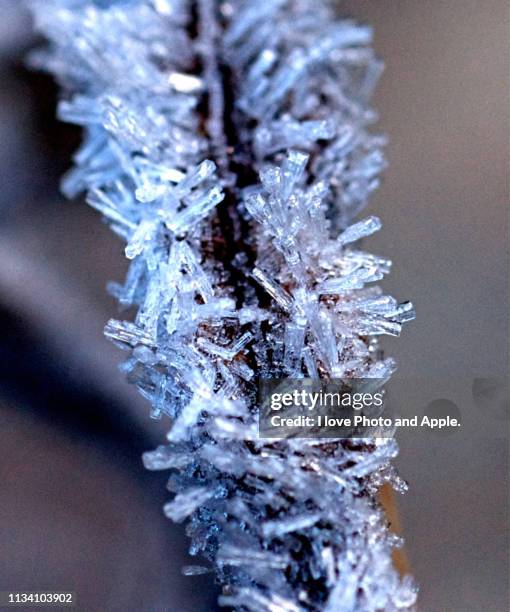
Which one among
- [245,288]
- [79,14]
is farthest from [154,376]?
[79,14]

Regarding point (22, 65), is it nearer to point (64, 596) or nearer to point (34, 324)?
point (34, 324)

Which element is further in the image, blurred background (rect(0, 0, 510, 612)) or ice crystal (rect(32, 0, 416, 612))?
blurred background (rect(0, 0, 510, 612))

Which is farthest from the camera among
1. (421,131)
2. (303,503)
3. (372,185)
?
(421,131)

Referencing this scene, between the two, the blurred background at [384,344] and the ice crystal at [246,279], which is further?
the blurred background at [384,344]

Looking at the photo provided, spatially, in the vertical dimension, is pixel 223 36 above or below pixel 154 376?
above
